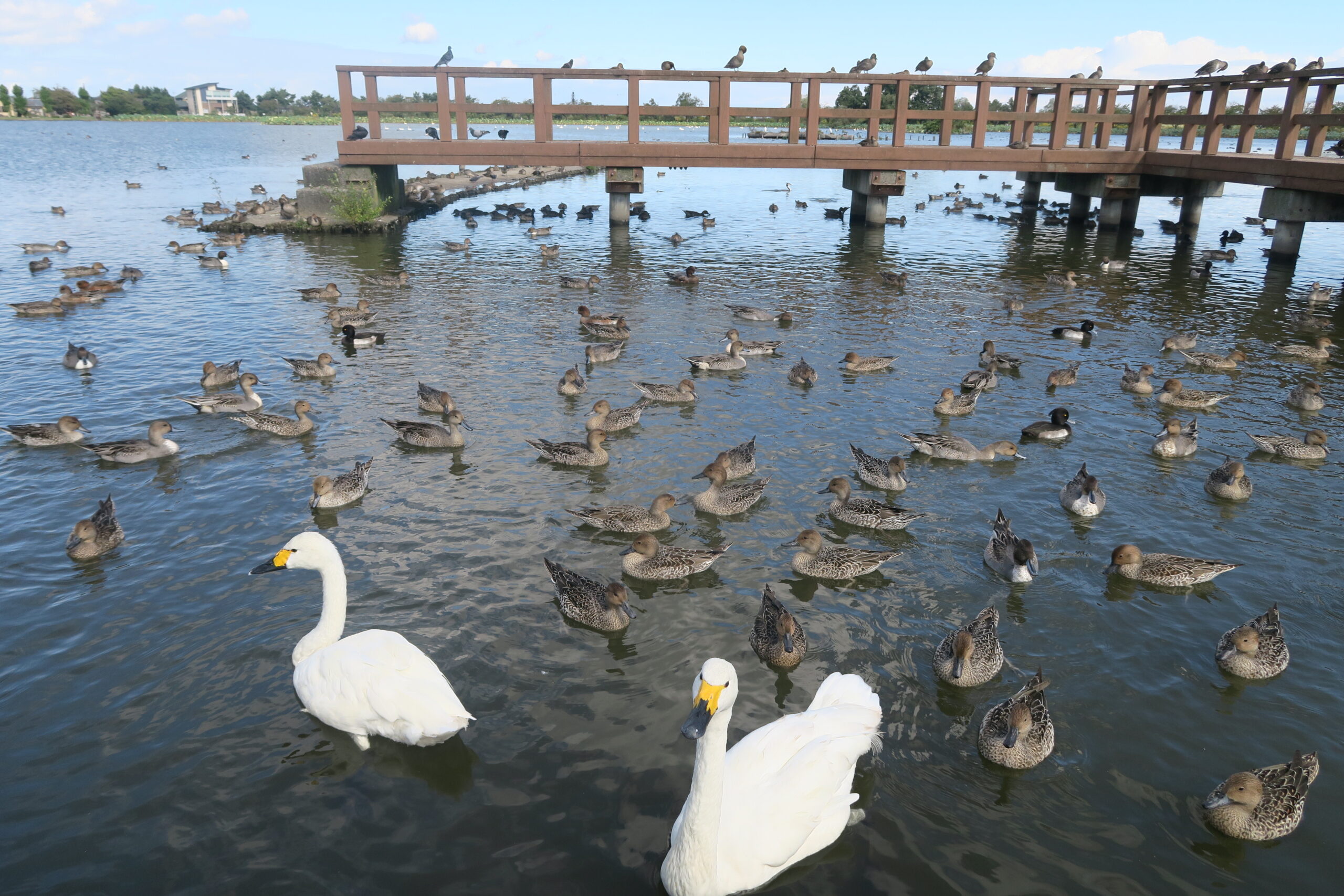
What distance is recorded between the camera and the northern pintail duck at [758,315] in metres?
19.3

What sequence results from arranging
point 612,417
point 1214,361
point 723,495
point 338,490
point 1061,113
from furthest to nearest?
point 1061,113 → point 1214,361 → point 612,417 → point 723,495 → point 338,490

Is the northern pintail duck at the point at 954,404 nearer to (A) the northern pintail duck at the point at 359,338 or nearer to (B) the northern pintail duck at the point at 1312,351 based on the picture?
(B) the northern pintail duck at the point at 1312,351

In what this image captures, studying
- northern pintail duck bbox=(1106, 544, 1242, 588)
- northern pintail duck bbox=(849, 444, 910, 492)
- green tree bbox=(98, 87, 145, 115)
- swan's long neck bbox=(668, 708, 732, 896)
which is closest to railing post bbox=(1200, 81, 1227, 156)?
northern pintail duck bbox=(849, 444, 910, 492)

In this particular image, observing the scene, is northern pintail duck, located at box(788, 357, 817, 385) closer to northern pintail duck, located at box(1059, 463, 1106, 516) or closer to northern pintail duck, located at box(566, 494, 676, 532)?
northern pintail duck, located at box(1059, 463, 1106, 516)

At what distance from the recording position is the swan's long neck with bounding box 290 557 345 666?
693 cm

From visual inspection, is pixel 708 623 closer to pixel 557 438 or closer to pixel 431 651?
pixel 431 651

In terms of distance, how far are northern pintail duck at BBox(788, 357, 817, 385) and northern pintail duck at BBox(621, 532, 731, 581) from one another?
671cm

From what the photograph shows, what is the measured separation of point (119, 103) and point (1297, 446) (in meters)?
184

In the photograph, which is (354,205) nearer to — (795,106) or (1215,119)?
(795,106)

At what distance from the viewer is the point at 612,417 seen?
1270 centimetres

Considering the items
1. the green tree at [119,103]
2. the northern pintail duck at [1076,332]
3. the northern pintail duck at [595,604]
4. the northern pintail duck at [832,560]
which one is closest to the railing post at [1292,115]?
the northern pintail duck at [1076,332]

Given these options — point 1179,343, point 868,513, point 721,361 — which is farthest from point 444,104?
point 868,513

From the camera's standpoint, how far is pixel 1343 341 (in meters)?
17.9

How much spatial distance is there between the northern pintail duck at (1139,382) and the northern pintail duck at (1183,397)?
0.52 metres
